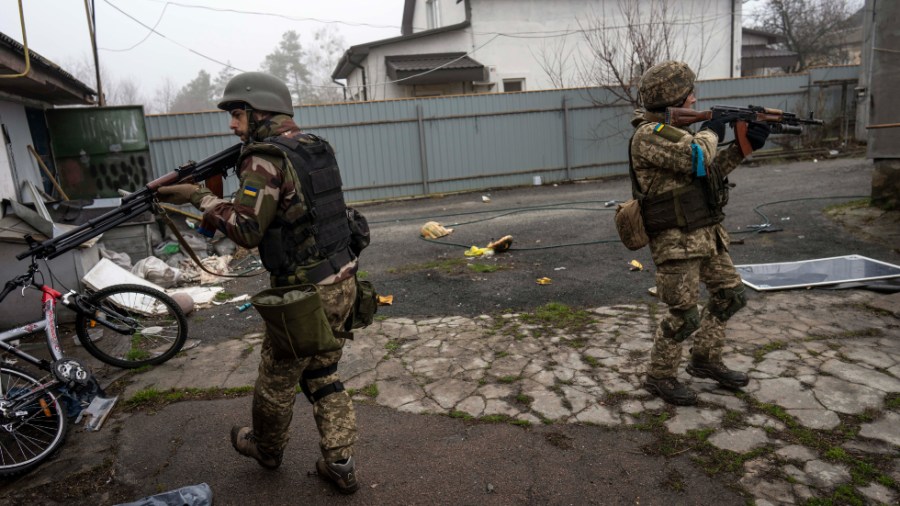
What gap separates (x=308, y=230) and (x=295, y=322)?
1.49 ft

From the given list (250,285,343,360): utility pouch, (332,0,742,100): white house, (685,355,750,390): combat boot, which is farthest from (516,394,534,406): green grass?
(332,0,742,100): white house

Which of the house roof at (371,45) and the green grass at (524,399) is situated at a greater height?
the house roof at (371,45)

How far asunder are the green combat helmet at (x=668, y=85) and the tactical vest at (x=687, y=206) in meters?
0.22

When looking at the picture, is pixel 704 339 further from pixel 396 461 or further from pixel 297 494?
pixel 297 494

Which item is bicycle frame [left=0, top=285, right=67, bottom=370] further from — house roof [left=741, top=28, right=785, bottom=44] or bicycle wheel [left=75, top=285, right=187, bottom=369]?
house roof [left=741, top=28, right=785, bottom=44]

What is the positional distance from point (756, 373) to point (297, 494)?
274 centimetres

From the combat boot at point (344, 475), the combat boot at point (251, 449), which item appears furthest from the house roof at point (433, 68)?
the combat boot at point (344, 475)

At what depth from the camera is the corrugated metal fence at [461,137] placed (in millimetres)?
11781

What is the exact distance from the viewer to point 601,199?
35.7ft

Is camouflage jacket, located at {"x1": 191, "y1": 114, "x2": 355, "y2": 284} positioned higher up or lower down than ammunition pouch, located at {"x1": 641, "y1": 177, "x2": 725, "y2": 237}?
higher up

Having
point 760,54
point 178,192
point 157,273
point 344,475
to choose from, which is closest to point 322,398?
point 344,475

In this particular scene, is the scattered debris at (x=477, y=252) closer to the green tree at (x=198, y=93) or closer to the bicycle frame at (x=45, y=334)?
the bicycle frame at (x=45, y=334)

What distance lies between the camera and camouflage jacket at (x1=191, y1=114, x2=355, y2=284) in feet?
7.58

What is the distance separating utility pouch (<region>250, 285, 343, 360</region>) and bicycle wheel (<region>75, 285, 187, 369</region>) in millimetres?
2429
